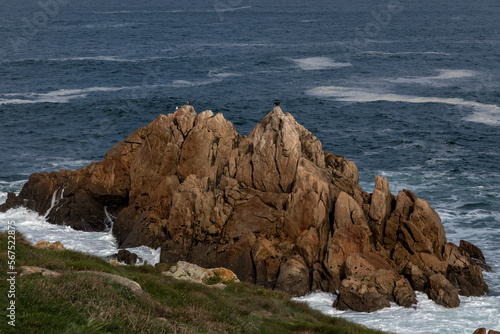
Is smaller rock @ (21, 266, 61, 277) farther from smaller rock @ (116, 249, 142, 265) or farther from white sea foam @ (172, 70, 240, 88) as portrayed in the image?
white sea foam @ (172, 70, 240, 88)

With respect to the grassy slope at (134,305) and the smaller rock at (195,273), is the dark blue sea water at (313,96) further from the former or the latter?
the grassy slope at (134,305)

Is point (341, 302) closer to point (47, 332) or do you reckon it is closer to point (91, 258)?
point (91, 258)

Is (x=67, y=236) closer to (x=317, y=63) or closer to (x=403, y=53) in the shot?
(x=317, y=63)

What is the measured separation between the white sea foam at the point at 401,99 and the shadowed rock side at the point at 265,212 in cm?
3436

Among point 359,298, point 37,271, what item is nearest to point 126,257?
point 359,298

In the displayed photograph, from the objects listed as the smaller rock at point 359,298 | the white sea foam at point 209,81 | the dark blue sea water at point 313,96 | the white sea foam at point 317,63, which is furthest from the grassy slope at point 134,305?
the white sea foam at point 317,63

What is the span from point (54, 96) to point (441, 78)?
54704mm

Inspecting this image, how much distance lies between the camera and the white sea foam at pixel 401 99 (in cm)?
6500

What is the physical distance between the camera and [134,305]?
15609 mm

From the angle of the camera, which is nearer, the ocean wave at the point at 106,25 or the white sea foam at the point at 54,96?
the white sea foam at the point at 54,96

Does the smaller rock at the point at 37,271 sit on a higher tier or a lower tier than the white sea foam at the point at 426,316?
higher

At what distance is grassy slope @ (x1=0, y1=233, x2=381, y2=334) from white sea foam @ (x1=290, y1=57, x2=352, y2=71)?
72361 mm

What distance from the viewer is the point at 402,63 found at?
97.0m

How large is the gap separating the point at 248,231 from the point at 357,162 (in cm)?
2163
